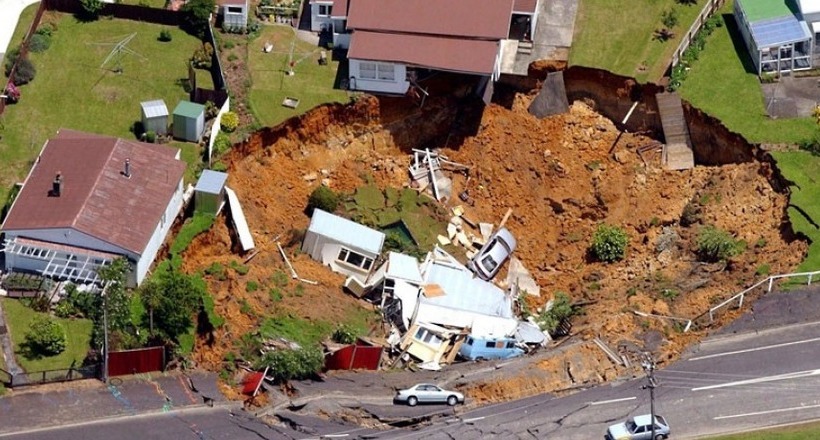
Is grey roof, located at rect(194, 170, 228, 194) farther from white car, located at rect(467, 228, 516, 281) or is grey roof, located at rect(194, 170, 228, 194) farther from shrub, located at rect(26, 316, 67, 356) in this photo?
white car, located at rect(467, 228, 516, 281)

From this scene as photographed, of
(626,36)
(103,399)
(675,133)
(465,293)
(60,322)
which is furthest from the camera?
(626,36)

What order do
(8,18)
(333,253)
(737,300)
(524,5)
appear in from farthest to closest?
(8,18) < (524,5) < (333,253) < (737,300)

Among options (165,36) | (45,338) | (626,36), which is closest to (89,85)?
(165,36)

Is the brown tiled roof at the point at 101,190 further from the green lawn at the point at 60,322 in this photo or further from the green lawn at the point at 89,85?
the green lawn at the point at 60,322

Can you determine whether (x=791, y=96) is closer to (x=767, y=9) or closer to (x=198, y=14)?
(x=767, y=9)

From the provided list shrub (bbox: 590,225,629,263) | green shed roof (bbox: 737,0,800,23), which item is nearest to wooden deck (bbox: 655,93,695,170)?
shrub (bbox: 590,225,629,263)
